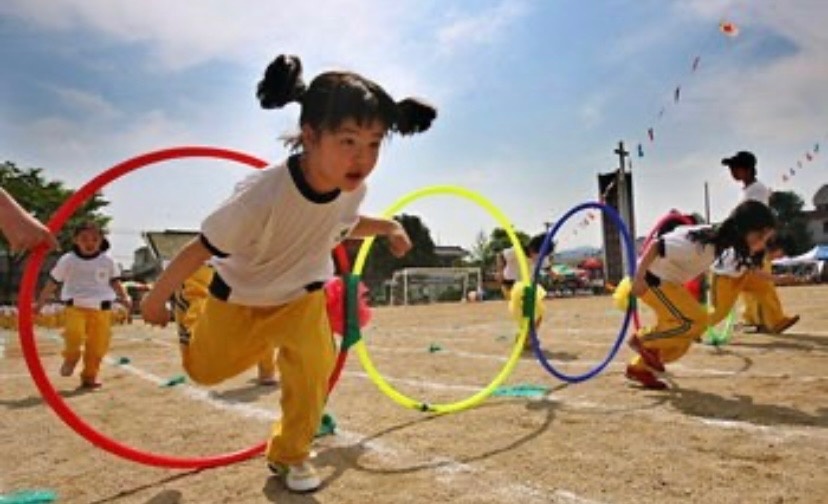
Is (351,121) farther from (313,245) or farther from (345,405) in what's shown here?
(345,405)

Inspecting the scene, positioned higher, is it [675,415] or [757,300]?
[757,300]

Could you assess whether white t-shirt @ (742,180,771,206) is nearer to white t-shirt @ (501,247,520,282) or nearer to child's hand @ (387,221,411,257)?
white t-shirt @ (501,247,520,282)

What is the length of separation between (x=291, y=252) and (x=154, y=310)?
0.75 m

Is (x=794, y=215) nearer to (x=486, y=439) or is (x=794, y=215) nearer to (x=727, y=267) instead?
(x=727, y=267)

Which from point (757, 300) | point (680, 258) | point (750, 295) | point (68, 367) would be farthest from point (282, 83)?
point (750, 295)

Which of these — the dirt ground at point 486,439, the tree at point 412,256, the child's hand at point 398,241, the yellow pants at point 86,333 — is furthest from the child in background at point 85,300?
the tree at point 412,256

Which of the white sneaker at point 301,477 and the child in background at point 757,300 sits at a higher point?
the child in background at point 757,300

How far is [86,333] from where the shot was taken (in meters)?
7.58

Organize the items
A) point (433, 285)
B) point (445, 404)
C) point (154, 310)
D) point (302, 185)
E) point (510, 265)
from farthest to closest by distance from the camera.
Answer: point (433, 285) → point (510, 265) → point (445, 404) → point (302, 185) → point (154, 310)

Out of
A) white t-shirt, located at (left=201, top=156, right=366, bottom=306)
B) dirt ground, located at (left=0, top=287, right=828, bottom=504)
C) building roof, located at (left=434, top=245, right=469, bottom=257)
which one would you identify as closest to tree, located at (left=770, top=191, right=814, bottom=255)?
building roof, located at (left=434, top=245, right=469, bottom=257)

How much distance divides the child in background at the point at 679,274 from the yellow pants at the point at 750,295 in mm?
2112

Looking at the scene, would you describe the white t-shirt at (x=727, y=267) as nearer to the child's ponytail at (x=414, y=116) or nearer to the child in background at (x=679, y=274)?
the child in background at (x=679, y=274)

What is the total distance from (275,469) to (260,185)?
55.8 inches

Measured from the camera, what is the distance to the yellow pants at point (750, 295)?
27.2 feet
